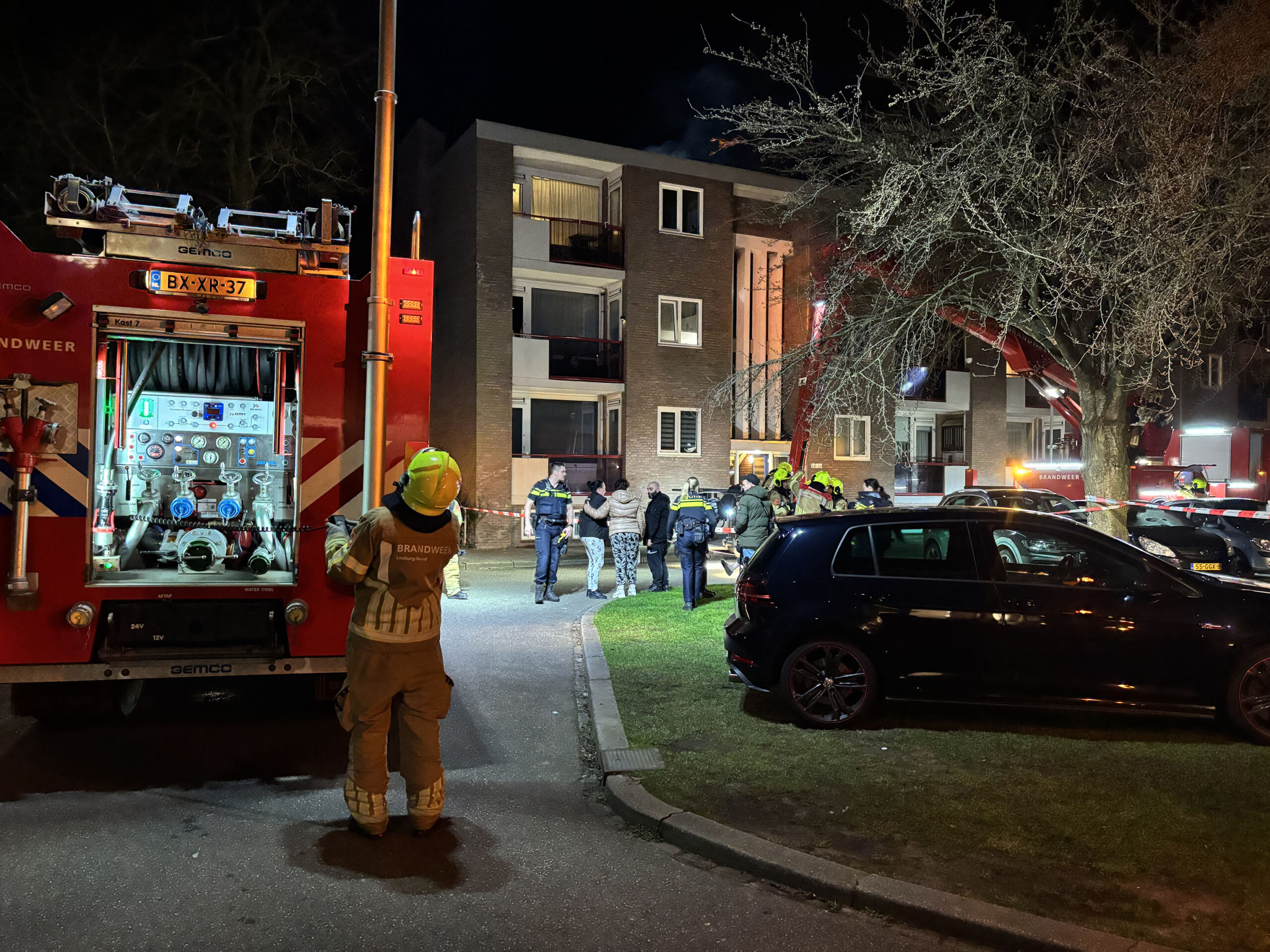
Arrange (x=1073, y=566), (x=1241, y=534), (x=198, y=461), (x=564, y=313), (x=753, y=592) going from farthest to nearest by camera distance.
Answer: (x=564, y=313)
(x=1241, y=534)
(x=753, y=592)
(x=198, y=461)
(x=1073, y=566)

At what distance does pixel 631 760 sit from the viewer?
18.6ft

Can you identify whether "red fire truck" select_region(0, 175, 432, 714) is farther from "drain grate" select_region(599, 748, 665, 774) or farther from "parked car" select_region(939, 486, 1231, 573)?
"parked car" select_region(939, 486, 1231, 573)

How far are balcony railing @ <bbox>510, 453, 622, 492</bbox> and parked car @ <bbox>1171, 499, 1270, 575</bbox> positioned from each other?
45.1 feet

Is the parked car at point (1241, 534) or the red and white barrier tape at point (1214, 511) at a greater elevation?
the red and white barrier tape at point (1214, 511)

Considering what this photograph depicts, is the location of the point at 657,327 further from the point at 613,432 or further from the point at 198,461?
the point at 198,461

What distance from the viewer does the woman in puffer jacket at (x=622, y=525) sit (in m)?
13.0

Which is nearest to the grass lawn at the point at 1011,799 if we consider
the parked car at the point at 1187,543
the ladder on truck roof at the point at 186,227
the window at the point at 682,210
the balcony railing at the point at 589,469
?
the ladder on truck roof at the point at 186,227

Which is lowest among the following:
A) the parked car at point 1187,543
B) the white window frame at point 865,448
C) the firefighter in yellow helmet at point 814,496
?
the parked car at point 1187,543

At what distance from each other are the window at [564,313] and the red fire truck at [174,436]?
→ 63.1ft

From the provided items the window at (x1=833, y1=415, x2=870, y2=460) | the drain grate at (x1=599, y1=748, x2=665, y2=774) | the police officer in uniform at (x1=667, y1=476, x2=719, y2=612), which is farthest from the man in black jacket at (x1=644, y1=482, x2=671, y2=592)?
the window at (x1=833, y1=415, x2=870, y2=460)

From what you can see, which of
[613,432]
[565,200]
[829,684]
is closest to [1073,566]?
[829,684]

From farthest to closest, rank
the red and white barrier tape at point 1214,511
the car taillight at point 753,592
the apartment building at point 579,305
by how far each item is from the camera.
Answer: the apartment building at point 579,305 → the red and white barrier tape at point 1214,511 → the car taillight at point 753,592

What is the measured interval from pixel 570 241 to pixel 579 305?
181 centimetres

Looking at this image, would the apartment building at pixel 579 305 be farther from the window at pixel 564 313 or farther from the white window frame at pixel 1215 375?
the white window frame at pixel 1215 375
